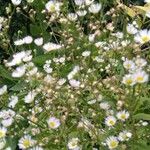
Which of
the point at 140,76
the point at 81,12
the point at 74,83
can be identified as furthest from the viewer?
the point at 81,12

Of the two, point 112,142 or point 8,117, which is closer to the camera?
point 112,142

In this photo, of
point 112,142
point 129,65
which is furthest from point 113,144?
point 129,65

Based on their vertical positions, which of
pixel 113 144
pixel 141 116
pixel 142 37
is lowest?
pixel 141 116

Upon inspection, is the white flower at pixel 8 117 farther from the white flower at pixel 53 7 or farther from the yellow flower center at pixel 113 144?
the white flower at pixel 53 7

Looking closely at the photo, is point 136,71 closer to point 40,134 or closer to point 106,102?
point 106,102

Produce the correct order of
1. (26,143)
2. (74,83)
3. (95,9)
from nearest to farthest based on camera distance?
1. (26,143)
2. (74,83)
3. (95,9)

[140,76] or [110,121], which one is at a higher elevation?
[140,76]

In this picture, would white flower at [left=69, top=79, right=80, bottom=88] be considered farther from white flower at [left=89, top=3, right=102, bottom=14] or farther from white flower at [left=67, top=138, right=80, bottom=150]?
white flower at [left=89, top=3, right=102, bottom=14]

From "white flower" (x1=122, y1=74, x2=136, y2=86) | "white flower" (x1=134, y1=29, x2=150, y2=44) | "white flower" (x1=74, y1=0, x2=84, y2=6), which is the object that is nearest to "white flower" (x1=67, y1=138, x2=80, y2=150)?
"white flower" (x1=122, y1=74, x2=136, y2=86)

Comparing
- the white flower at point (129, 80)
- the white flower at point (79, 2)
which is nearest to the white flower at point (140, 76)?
the white flower at point (129, 80)

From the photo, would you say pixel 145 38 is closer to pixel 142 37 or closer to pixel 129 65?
pixel 142 37
